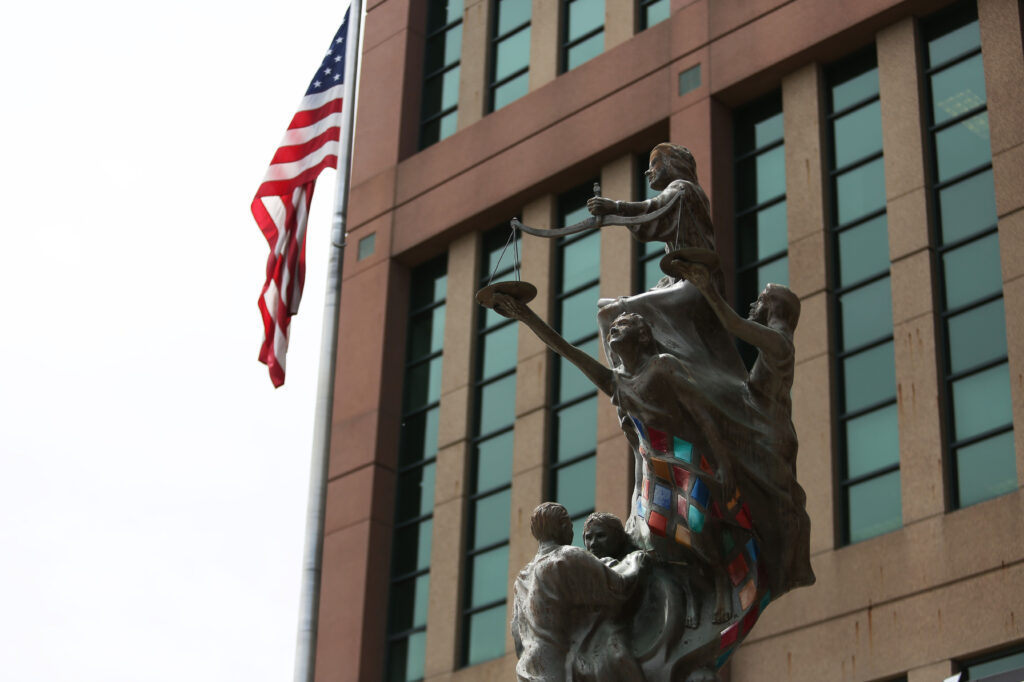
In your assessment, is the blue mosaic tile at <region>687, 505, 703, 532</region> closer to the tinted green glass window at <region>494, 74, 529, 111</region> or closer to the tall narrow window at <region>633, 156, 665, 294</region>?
the tall narrow window at <region>633, 156, 665, 294</region>

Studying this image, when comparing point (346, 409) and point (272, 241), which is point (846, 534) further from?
point (346, 409)

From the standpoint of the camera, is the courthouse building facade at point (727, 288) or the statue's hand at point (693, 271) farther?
the courthouse building facade at point (727, 288)

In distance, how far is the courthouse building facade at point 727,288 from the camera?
23.7 m

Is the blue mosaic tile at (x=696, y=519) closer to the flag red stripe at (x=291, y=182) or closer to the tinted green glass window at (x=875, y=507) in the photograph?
the tinted green glass window at (x=875, y=507)

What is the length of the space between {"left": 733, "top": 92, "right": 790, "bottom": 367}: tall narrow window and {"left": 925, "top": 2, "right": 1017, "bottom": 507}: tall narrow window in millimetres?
2612

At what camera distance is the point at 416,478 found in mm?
31562

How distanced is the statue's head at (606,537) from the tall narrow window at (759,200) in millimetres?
18792

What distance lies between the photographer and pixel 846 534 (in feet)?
80.7

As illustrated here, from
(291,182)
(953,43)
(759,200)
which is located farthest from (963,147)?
(291,182)

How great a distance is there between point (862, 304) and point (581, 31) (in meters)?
8.90

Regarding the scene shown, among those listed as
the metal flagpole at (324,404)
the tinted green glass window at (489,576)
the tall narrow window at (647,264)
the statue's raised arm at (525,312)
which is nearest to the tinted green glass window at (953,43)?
the tall narrow window at (647,264)

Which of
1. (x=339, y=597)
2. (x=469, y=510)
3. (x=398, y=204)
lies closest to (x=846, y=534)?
(x=469, y=510)

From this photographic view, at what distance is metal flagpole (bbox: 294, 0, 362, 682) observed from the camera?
22906 mm

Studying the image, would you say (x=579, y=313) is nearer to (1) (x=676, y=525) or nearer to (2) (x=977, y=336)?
(2) (x=977, y=336)
